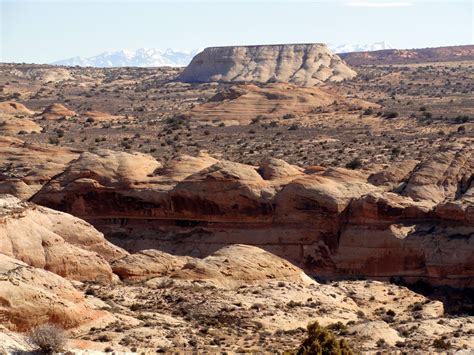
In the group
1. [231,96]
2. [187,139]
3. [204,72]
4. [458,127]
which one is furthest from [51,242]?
[204,72]

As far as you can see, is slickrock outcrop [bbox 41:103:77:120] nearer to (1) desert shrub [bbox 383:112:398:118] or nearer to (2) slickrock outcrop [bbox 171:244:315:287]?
(1) desert shrub [bbox 383:112:398:118]

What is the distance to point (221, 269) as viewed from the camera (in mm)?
28422

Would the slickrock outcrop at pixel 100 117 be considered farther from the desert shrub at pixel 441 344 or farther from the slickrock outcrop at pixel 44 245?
the desert shrub at pixel 441 344

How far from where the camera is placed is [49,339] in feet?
63.9

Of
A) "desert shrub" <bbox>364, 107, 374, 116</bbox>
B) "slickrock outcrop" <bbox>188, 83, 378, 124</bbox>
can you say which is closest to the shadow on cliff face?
"desert shrub" <bbox>364, 107, 374, 116</bbox>

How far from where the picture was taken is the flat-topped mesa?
407ft

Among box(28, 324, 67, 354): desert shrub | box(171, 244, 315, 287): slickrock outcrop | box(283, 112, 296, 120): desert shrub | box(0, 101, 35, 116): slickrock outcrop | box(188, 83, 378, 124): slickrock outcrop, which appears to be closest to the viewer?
box(28, 324, 67, 354): desert shrub

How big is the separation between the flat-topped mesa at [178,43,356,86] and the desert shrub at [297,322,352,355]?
326 ft

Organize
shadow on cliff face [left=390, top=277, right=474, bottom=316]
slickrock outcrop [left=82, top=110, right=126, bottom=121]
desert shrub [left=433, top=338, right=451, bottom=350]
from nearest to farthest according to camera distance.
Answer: desert shrub [left=433, top=338, right=451, bottom=350] < shadow on cliff face [left=390, top=277, right=474, bottom=316] < slickrock outcrop [left=82, top=110, right=126, bottom=121]

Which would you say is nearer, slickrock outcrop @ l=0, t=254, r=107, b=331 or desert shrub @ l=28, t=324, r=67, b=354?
desert shrub @ l=28, t=324, r=67, b=354

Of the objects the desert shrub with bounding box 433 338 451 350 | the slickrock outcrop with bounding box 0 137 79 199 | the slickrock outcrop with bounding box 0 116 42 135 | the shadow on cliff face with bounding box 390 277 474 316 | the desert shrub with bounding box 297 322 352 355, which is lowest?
the shadow on cliff face with bounding box 390 277 474 316

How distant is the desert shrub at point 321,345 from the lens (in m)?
20.9

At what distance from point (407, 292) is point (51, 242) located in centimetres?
1144

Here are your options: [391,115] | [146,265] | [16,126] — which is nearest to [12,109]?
[16,126]
